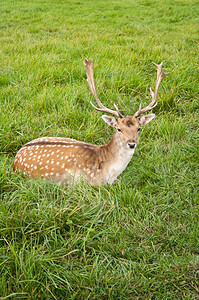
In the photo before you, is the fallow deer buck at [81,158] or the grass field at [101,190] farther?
the fallow deer buck at [81,158]

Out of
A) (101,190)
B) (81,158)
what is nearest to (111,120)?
(81,158)

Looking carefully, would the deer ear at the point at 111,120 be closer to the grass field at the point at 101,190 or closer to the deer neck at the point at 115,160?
the deer neck at the point at 115,160

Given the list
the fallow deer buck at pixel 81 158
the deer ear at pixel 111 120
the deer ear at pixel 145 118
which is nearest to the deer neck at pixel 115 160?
the fallow deer buck at pixel 81 158

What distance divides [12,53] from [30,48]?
377mm

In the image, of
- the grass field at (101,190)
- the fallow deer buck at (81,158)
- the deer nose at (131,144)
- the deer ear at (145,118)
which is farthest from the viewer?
the deer ear at (145,118)

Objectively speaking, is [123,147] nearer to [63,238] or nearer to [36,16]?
[63,238]

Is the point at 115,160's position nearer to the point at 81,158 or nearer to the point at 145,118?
the point at 81,158

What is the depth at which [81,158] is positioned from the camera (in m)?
3.12

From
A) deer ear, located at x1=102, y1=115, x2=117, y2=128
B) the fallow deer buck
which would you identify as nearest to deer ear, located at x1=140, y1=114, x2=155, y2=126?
the fallow deer buck

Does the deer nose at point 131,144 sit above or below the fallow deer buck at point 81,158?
above

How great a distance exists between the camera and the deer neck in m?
3.07

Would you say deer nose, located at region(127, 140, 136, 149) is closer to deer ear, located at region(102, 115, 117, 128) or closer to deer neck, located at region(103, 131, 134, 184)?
deer neck, located at region(103, 131, 134, 184)

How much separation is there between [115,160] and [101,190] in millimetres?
357

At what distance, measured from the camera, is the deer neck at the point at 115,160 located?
10.1ft
